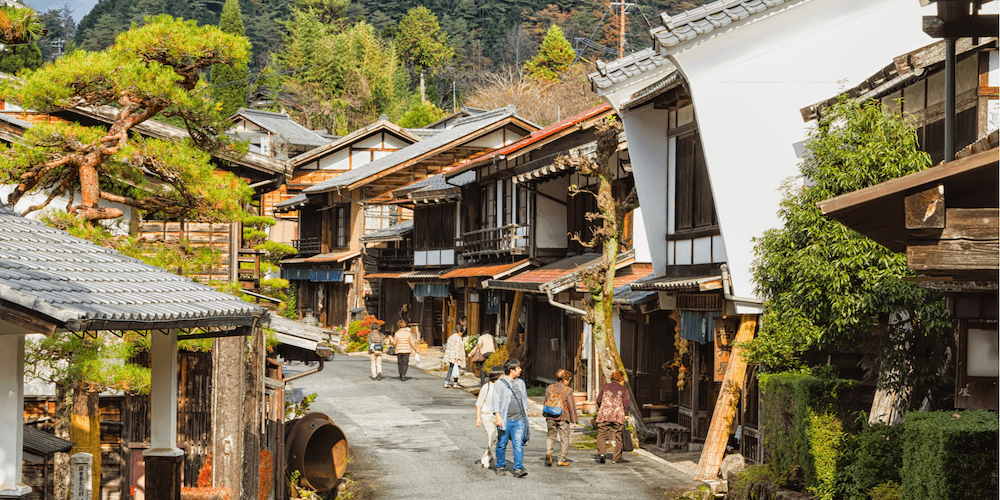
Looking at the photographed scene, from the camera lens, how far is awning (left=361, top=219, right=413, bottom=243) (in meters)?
38.1

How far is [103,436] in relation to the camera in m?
11.9

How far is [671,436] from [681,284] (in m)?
3.23

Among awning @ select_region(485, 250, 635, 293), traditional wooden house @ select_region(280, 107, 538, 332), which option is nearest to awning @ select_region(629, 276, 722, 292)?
awning @ select_region(485, 250, 635, 293)

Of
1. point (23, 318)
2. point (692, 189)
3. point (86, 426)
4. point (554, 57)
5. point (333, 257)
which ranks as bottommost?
point (86, 426)

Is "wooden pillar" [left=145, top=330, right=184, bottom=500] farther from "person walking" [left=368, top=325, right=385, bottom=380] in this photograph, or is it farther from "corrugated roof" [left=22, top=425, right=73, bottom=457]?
"person walking" [left=368, top=325, right=385, bottom=380]

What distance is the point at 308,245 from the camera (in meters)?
45.0

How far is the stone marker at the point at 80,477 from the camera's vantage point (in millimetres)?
9570

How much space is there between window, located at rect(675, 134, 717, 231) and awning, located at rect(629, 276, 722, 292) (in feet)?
3.24

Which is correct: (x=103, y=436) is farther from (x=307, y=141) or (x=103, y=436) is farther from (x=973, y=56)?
(x=307, y=141)

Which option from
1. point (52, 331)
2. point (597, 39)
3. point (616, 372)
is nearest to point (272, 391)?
point (616, 372)

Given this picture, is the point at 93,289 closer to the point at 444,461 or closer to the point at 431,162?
the point at 444,461

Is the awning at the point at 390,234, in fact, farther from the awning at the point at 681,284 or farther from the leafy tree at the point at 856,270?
the leafy tree at the point at 856,270

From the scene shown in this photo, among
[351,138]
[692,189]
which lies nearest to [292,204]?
[351,138]

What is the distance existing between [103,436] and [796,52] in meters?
10.9
